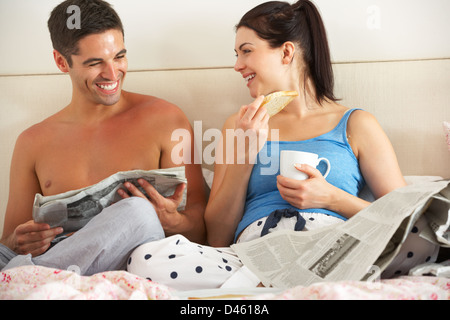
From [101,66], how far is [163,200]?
0.52 m

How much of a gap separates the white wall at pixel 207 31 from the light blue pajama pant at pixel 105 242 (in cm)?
82

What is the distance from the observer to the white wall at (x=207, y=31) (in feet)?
5.49

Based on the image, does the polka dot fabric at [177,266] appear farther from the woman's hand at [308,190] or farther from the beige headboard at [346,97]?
the beige headboard at [346,97]

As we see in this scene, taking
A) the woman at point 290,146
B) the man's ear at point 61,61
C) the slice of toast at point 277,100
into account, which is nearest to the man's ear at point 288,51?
the woman at point 290,146

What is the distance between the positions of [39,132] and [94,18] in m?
0.43

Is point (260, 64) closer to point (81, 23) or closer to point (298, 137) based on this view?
point (298, 137)

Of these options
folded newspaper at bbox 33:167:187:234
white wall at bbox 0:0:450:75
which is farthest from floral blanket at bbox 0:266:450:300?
white wall at bbox 0:0:450:75

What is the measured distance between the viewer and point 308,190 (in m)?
1.15

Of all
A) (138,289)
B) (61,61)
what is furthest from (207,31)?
(138,289)

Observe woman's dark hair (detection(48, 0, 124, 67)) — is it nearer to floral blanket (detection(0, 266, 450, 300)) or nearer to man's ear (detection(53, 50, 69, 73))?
man's ear (detection(53, 50, 69, 73))

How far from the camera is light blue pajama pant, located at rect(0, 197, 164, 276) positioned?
98 centimetres

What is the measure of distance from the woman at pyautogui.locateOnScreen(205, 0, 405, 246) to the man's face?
385mm
